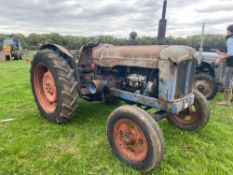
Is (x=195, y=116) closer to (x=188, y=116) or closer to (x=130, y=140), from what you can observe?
(x=188, y=116)

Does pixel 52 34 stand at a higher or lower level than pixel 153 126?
higher

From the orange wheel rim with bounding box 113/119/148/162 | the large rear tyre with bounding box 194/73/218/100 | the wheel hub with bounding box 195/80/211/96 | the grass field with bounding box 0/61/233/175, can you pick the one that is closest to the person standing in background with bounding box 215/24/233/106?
the large rear tyre with bounding box 194/73/218/100

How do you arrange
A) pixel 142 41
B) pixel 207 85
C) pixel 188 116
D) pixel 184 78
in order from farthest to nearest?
1. pixel 207 85
2. pixel 142 41
3. pixel 188 116
4. pixel 184 78

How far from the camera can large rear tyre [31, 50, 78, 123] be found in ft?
11.1

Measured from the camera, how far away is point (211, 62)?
6.16 meters

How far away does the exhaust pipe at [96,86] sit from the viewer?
356 cm

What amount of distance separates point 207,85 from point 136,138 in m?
4.04

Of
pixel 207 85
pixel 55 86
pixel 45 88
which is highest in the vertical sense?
pixel 55 86

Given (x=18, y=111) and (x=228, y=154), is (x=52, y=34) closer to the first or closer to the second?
(x=18, y=111)

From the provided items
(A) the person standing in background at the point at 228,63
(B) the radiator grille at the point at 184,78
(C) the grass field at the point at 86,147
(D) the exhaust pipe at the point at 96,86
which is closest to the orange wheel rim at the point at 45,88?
(C) the grass field at the point at 86,147

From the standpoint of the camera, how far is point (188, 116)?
368 cm

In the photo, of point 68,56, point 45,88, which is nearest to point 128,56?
point 68,56

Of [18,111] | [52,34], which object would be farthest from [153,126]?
[52,34]

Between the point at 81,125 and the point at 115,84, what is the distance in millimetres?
924
